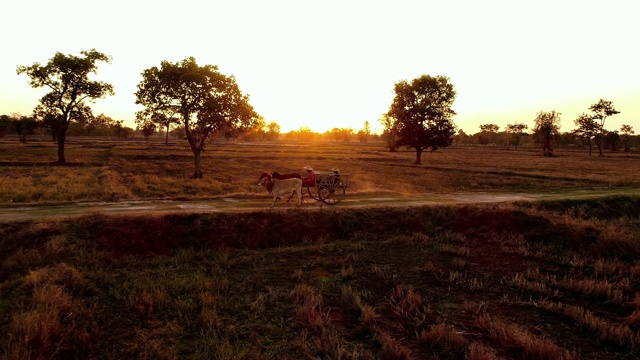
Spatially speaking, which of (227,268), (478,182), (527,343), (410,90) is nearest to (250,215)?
(227,268)

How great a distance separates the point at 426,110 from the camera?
54.8 m

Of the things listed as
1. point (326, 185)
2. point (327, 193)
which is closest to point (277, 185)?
point (326, 185)

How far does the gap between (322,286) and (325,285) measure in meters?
0.12

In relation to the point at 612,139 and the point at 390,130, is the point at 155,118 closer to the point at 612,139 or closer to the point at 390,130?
the point at 390,130

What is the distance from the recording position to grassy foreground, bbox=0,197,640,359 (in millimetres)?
8094

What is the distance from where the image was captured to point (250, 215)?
15.2 meters

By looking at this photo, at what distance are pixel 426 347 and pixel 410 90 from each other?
51146mm

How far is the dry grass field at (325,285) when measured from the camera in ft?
26.6

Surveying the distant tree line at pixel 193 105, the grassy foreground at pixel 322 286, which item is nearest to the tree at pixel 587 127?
the distant tree line at pixel 193 105

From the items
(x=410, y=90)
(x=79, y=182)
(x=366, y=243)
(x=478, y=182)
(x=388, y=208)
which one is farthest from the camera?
(x=410, y=90)

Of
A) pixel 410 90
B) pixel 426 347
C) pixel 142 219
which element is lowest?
pixel 426 347

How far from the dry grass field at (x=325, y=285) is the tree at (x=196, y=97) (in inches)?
948

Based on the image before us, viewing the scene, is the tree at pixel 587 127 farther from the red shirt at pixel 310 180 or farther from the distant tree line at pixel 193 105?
the red shirt at pixel 310 180

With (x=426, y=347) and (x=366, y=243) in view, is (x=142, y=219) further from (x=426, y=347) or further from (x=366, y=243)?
(x=426, y=347)
